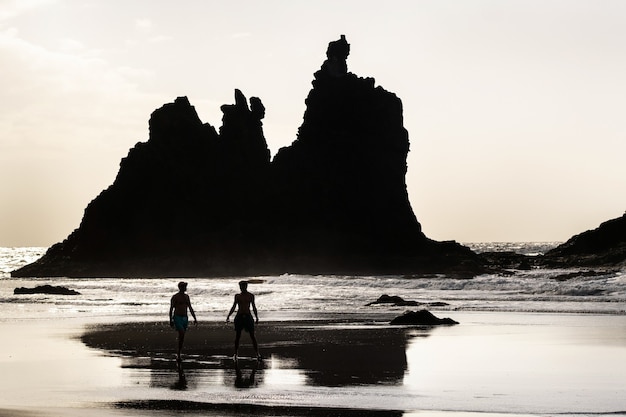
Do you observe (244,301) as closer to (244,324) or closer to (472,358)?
(244,324)

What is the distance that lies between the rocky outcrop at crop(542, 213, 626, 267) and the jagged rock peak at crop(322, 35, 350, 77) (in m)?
37.4

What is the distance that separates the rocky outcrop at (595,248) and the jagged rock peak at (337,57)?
3741 centimetres

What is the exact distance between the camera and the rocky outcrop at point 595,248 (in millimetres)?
91562

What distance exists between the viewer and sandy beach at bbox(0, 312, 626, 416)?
1529cm

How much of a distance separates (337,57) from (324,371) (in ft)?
387

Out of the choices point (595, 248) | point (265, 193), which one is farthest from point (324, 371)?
point (265, 193)

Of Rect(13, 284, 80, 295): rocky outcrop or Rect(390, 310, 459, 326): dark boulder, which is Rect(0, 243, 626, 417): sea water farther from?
Rect(13, 284, 80, 295): rocky outcrop

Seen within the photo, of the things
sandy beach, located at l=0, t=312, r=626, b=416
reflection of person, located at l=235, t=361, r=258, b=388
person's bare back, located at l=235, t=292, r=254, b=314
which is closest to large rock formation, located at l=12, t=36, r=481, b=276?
sandy beach, located at l=0, t=312, r=626, b=416

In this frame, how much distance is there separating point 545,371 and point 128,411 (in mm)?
8617

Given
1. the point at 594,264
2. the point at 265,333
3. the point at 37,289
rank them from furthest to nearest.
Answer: the point at 594,264 → the point at 37,289 → the point at 265,333

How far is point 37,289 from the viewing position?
6241cm

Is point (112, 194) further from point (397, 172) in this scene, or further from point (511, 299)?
point (511, 299)

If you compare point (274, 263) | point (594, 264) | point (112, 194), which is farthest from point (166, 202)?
point (594, 264)

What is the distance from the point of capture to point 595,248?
106m
